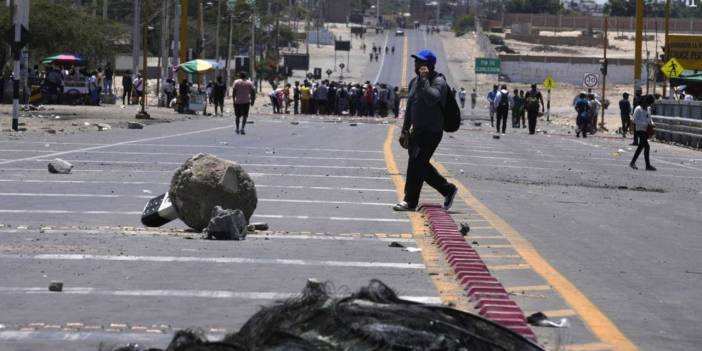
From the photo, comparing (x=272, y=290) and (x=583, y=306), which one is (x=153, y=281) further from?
(x=583, y=306)

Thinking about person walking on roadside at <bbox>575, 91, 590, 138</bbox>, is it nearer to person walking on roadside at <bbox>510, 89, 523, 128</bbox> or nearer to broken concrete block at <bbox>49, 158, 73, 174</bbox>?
person walking on roadside at <bbox>510, 89, 523, 128</bbox>

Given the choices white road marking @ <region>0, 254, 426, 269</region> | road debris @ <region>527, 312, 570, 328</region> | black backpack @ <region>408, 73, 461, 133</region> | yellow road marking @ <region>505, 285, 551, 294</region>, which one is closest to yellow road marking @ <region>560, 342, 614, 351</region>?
road debris @ <region>527, 312, 570, 328</region>

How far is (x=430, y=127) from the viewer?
16875 millimetres

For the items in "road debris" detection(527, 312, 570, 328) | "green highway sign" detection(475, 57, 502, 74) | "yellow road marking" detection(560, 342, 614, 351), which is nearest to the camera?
"yellow road marking" detection(560, 342, 614, 351)

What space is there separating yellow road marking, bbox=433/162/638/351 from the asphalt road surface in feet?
0.07

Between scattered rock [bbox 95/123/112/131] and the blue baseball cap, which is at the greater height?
the blue baseball cap

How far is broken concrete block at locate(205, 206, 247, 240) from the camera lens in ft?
43.4

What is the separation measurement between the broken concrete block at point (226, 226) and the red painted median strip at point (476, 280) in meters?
1.90

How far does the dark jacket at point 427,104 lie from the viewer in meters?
16.7

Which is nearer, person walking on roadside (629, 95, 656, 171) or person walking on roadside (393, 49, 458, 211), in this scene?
person walking on roadside (393, 49, 458, 211)

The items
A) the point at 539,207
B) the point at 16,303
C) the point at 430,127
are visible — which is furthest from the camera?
the point at 539,207

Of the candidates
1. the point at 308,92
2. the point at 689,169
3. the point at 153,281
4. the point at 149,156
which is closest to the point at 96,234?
the point at 153,281

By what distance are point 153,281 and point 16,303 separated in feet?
4.26

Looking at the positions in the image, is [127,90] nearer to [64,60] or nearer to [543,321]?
[64,60]
